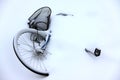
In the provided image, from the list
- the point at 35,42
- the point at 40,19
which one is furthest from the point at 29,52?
the point at 40,19

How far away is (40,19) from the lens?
1862 millimetres

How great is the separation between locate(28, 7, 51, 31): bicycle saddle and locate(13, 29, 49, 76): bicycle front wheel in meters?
0.08

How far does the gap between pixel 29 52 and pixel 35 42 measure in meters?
0.11

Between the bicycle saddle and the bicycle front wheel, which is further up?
the bicycle saddle

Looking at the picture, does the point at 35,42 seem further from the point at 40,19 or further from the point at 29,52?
the point at 40,19

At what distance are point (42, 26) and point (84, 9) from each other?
0.44 metres

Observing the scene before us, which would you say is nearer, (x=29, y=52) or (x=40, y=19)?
(x=29, y=52)

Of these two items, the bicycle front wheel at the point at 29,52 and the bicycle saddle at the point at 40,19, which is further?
the bicycle saddle at the point at 40,19

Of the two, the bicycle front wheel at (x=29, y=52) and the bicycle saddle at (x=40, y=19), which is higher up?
the bicycle saddle at (x=40, y=19)

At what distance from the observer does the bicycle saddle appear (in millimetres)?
1839

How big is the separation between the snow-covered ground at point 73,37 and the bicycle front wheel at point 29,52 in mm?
67

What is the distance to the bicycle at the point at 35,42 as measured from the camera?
162cm

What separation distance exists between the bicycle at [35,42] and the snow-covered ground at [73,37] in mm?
66

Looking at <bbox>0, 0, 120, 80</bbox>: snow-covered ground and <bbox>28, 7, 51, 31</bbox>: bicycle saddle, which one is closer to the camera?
<bbox>0, 0, 120, 80</bbox>: snow-covered ground
